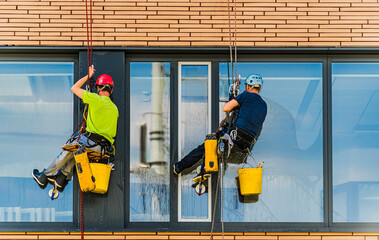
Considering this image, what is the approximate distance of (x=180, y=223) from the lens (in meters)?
7.52

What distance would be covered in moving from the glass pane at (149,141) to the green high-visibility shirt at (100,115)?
461 millimetres

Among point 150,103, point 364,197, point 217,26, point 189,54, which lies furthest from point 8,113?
point 364,197

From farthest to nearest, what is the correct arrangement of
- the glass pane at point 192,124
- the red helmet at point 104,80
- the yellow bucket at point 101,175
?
the glass pane at point 192,124
the red helmet at point 104,80
the yellow bucket at point 101,175

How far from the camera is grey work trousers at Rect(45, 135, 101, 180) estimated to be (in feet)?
23.5

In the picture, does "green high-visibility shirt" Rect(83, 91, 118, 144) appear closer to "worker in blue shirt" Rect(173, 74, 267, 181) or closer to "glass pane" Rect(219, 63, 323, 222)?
"worker in blue shirt" Rect(173, 74, 267, 181)

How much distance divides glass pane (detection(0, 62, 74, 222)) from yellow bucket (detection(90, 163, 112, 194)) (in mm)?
580

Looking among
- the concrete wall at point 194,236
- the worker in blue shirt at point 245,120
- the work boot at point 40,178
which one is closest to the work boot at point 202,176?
the worker in blue shirt at point 245,120

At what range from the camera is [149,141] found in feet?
25.1

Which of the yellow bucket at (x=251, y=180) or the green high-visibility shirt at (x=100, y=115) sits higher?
the green high-visibility shirt at (x=100, y=115)

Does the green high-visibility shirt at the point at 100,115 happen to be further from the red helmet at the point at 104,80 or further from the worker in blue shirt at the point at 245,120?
the worker in blue shirt at the point at 245,120

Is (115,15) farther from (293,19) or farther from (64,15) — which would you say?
(293,19)

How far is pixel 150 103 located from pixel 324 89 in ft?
7.51

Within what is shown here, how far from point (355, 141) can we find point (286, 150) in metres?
0.92

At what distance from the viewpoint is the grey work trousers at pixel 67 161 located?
23.5 feet
